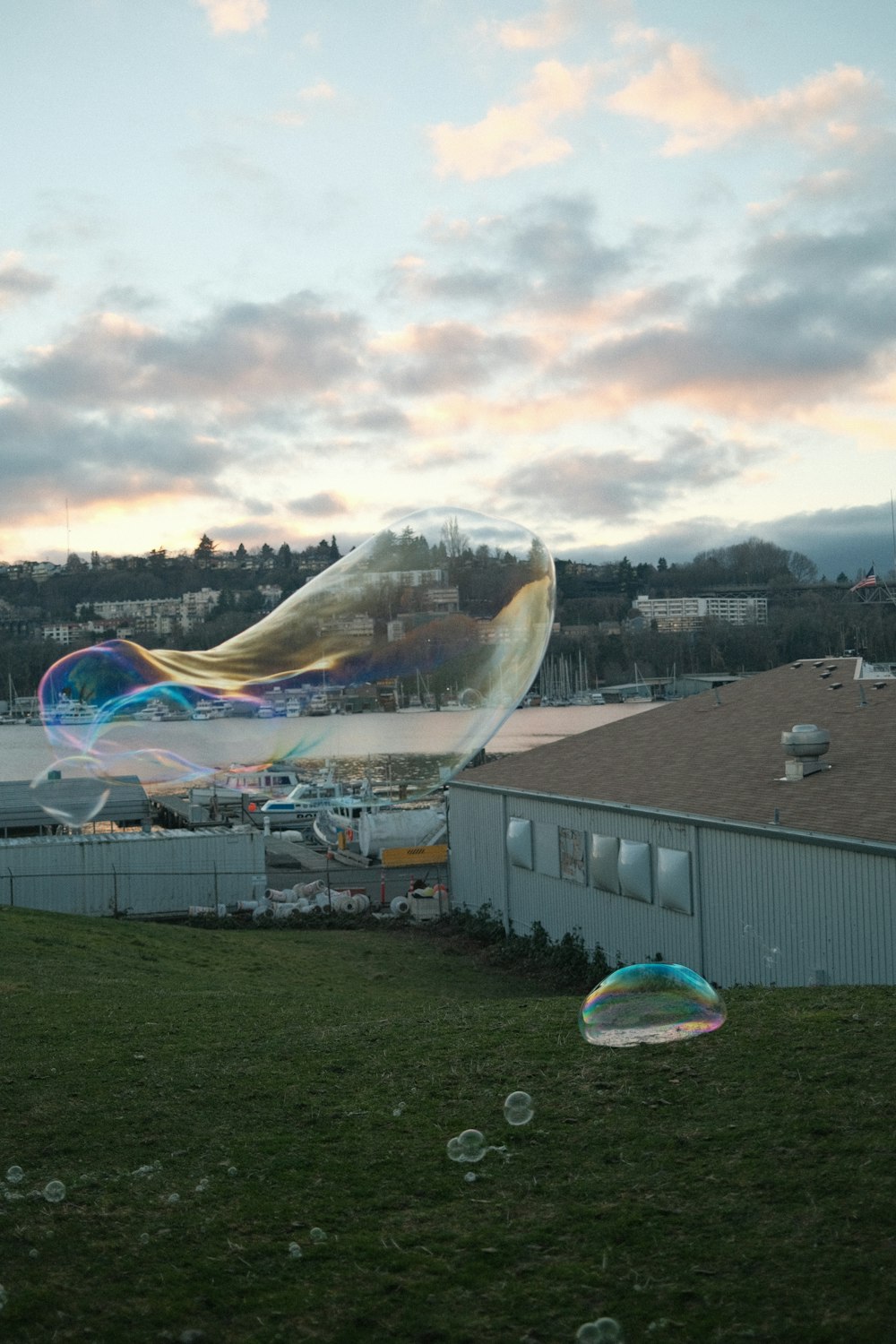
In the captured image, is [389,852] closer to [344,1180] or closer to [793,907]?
[793,907]

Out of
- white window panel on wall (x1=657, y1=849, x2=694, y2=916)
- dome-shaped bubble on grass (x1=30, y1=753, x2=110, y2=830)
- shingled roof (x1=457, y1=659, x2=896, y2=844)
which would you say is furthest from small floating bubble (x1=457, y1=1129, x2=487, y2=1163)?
dome-shaped bubble on grass (x1=30, y1=753, x2=110, y2=830)

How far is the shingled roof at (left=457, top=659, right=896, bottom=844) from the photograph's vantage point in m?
16.6

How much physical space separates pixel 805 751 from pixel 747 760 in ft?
6.98

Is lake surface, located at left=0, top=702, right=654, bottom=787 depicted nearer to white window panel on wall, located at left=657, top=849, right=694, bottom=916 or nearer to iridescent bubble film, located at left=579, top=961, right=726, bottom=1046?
white window panel on wall, located at left=657, top=849, right=694, bottom=916

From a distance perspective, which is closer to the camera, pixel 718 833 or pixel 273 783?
pixel 718 833

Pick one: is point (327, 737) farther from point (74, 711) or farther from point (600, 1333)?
point (600, 1333)

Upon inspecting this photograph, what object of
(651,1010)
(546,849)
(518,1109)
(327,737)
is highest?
(327,737)

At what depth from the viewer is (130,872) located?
A: 27156 millimetres

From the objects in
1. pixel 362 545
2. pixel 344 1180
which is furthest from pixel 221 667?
pixel 344 1180

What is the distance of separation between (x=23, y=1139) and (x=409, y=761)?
9.14 metres

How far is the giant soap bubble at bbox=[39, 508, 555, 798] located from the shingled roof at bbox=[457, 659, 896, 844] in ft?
15.0

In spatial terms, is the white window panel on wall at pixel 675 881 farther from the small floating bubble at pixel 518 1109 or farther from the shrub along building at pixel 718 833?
the small floating bubble at pixel 518 1109

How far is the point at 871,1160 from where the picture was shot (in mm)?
6195

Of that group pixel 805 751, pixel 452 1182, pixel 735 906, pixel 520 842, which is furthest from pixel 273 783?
pixel 452 1182
